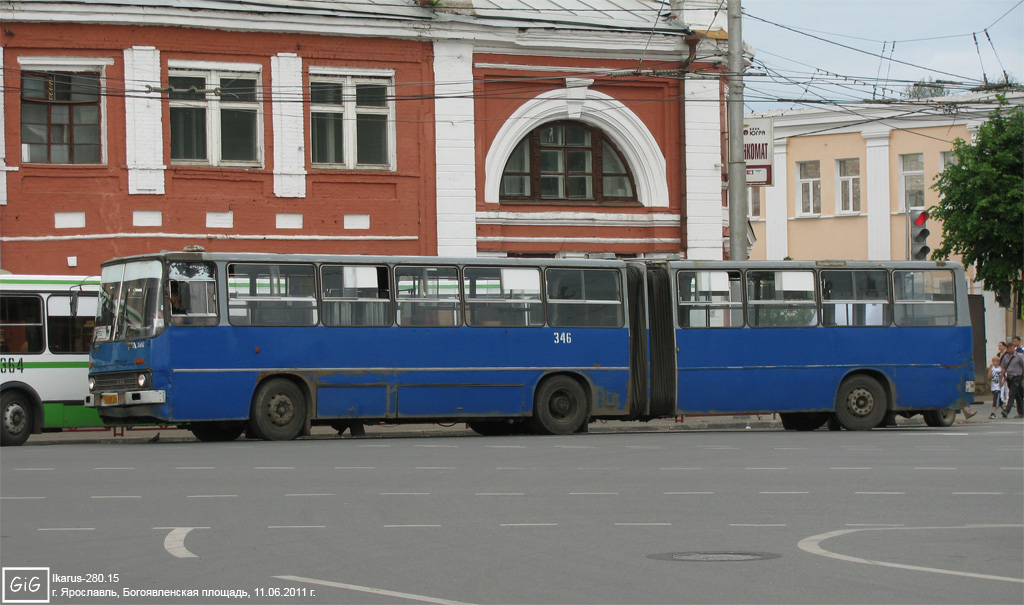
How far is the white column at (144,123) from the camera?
2811cm

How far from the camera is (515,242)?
31062 millimetres

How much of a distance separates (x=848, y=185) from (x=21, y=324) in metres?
36.6

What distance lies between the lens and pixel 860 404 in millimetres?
25359

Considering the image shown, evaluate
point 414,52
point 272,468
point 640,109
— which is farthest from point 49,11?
point 272,468

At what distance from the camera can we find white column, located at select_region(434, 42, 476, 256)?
30234 millimetres

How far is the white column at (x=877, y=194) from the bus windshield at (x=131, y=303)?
1377 inches

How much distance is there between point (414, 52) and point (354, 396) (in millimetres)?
10014

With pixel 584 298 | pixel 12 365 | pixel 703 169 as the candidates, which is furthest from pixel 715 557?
pixel 703 169

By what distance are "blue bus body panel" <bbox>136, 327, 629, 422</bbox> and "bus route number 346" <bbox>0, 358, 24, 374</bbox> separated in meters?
2.85

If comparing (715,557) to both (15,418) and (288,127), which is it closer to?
(15,418)

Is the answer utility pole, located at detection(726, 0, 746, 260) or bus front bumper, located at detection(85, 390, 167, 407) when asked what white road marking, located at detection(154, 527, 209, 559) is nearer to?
bus front bumper, located at detection(85, 390, 167, 407)

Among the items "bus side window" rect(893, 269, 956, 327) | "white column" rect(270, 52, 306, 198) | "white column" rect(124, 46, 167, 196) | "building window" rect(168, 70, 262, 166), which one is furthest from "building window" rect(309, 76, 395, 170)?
"bus side window" rect(893, 269, 956, 327)

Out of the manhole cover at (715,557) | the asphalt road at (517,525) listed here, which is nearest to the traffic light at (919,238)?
the asphalt road at (517,525)

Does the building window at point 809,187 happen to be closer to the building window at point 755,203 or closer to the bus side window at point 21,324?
the building window at point 755,203
